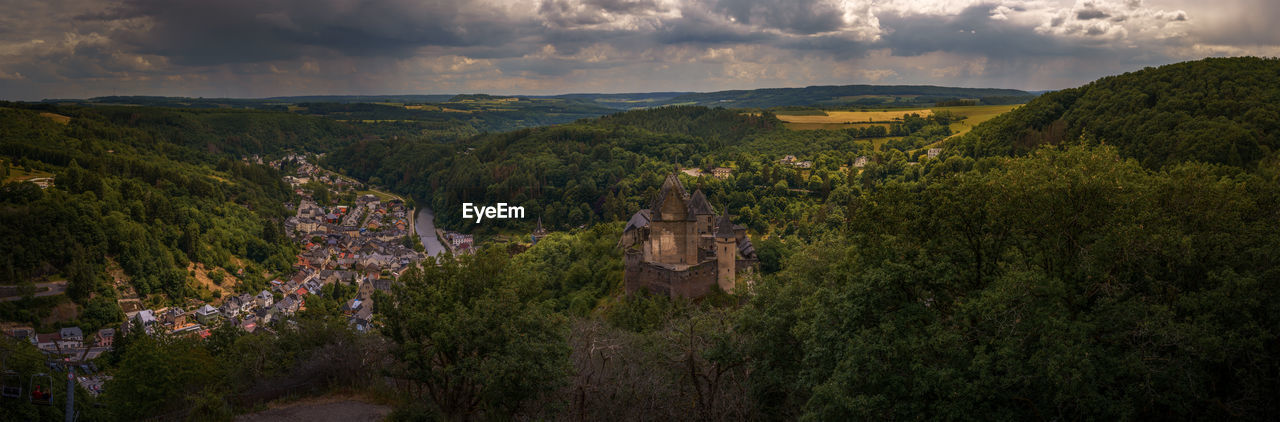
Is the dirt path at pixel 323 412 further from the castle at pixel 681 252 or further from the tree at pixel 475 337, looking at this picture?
the castle at pixel 681 252

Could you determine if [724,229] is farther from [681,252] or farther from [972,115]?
[972,115]

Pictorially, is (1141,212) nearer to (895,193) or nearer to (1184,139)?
(895,193)

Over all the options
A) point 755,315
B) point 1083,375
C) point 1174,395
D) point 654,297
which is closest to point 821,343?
point 755,315

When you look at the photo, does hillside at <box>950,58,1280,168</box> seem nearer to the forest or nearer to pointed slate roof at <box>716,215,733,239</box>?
the forest

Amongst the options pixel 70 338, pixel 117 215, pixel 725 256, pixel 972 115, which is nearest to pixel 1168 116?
pixel 725 256

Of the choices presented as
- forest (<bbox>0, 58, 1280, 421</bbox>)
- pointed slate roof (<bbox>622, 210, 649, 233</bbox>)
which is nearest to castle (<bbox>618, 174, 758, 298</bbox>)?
forest (<bbox>0, 58, 1280, 421</bbox>)
